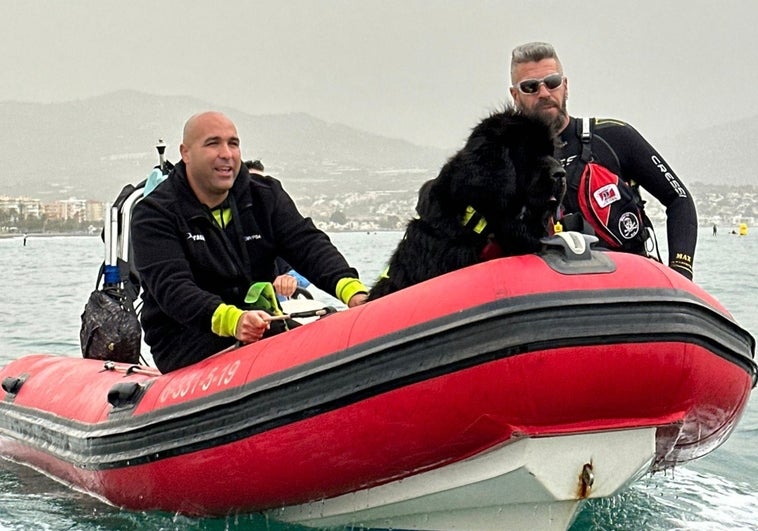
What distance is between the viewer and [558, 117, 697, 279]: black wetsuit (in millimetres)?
4246

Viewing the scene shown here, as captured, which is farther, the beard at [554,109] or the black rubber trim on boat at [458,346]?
the beard at [554,109]

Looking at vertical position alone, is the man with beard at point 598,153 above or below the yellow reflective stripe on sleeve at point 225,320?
above

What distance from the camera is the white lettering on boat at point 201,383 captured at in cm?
386

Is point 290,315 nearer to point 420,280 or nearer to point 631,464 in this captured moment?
point 420,280

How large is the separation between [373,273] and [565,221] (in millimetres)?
21207

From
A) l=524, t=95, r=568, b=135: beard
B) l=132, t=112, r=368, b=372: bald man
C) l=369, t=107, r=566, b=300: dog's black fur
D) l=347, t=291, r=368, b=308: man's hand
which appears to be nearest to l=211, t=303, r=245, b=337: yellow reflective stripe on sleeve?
l=132, t=112, r=368, b=372: bald man

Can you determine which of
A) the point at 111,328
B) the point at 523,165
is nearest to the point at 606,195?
the point at 523,165

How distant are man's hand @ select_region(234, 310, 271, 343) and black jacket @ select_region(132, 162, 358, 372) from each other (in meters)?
0.17

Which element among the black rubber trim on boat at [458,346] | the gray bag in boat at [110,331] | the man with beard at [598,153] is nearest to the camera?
the black rubber trim on boat at [458,346]

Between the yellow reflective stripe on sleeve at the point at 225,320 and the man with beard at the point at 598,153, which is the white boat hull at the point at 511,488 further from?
the man with beard at the point at 598,153

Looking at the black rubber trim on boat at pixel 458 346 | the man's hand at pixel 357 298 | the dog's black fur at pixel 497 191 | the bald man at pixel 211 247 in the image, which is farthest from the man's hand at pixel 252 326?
the dog's black fur at pixel 497 191

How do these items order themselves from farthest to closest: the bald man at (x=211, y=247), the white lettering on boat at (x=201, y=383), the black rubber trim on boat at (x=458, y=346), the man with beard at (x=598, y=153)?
1. the bald man at (x=211, y=247)
2. the man with beard at (x=598, y=153)
3. the white lettering on boat at (x=201, y=383)
4. the black rubber trim on boat at (x=458, y=346)

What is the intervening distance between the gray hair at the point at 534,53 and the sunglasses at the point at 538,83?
0.28 ft

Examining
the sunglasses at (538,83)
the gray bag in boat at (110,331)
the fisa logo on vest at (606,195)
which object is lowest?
the gray bag in boat at (110,331)
